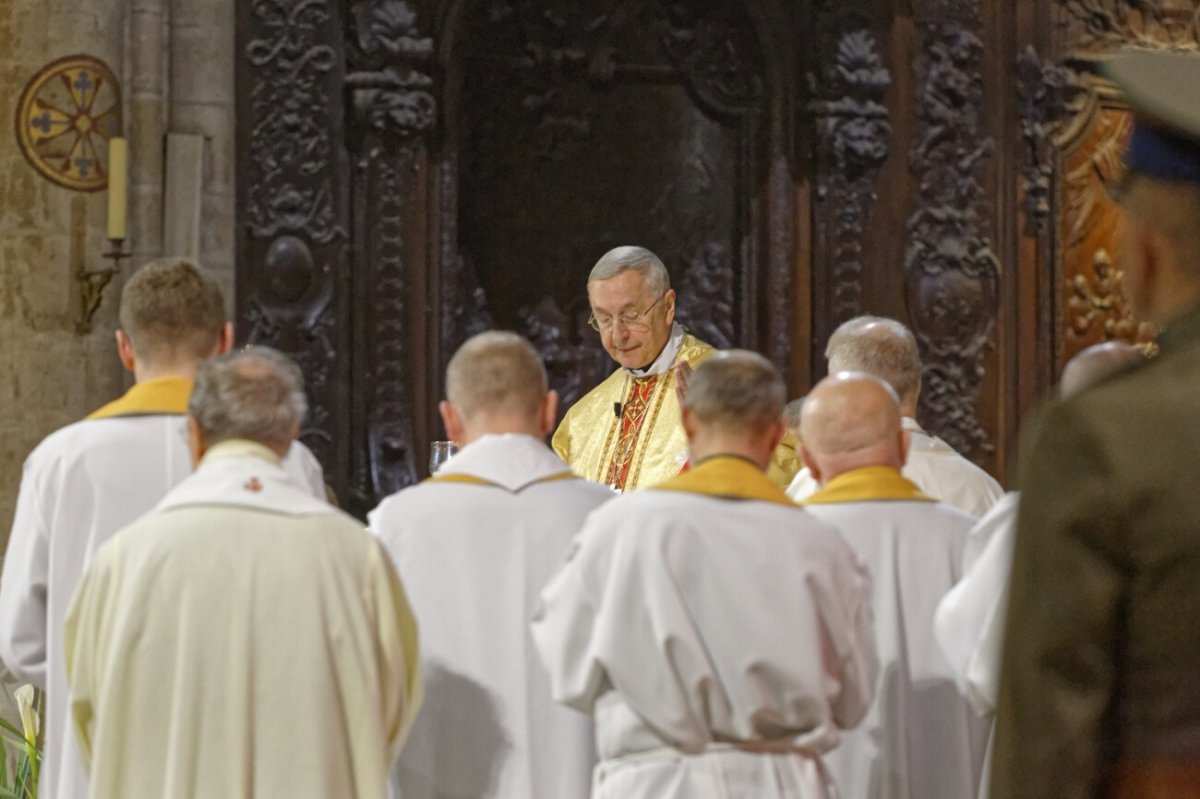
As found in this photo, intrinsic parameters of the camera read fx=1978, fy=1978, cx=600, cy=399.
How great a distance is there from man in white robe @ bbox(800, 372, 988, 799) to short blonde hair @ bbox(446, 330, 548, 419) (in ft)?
2.10

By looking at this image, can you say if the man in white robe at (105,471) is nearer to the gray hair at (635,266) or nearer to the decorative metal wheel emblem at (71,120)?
the gray hair at (635,266)

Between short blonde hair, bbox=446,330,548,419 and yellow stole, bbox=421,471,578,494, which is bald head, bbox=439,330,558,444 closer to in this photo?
short blonde hair, bbox=446,330,548,419

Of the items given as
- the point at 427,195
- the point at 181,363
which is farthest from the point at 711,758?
the point at 427,195

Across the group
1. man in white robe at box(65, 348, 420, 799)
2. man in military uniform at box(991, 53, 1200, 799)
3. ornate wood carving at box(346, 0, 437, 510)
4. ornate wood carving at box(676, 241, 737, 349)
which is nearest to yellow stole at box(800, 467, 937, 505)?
man in white robe at box(65, 348, 420, 799)

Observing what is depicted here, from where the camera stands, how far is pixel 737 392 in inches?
160

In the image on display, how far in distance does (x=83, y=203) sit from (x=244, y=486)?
168 inches

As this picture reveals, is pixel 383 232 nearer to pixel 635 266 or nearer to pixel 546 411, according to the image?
pixel 635 266

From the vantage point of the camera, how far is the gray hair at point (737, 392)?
13.3 feet

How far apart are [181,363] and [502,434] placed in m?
0.81

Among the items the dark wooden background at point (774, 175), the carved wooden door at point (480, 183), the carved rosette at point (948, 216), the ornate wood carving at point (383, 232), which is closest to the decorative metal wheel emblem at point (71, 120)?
the carved wooden door at point (480, 183)

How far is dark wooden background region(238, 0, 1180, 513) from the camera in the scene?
28.4 feet

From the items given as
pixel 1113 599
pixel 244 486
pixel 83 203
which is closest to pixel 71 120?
pixel 83 203

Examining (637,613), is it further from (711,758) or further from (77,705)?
(77,705)

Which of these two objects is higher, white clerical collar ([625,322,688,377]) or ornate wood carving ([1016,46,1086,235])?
ornate wood carving ([1016,46,1086,235])
